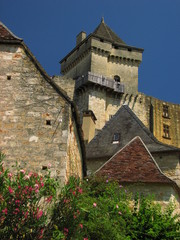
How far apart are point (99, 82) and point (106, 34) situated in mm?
7613

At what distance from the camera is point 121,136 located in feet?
52.9

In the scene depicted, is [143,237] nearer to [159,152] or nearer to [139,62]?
[159,152]

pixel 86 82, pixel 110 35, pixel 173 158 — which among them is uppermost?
pixel 110 35

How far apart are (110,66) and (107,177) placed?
29.2 m

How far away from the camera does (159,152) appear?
1480 cm

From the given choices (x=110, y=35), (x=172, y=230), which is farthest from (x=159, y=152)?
(x=110, y=35)

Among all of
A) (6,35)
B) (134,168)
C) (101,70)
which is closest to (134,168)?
(134,168)

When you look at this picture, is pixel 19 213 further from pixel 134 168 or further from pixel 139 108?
pixel 139 108

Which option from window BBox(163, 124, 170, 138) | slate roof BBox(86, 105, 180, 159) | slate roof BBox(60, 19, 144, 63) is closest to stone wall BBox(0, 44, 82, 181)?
slate roof BBox(86, 105, 180, 159)

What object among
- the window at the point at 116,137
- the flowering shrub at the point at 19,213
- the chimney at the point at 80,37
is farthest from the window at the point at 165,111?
the flowering shrub at the point at 19,213

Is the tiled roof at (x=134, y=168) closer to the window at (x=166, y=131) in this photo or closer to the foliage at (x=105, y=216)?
the foliage at (x=105, y=216)

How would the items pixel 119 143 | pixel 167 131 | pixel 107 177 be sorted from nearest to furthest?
pixel 107 177 → pixel 119 143 → pixel 167 131

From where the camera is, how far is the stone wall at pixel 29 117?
254 inches

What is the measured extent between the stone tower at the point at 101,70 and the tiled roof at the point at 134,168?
2209cm
